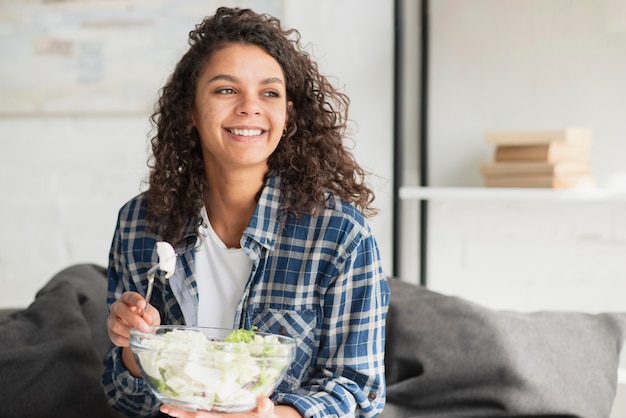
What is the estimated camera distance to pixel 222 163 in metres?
1.51

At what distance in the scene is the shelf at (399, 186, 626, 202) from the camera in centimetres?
203

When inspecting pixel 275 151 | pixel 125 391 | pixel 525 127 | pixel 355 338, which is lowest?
pixel 125 391

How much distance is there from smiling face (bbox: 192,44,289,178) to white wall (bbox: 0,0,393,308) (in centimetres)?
100

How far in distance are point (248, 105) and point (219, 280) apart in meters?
0.32

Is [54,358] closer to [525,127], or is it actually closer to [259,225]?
[259,225]

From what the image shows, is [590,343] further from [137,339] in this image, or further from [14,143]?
[14,143]

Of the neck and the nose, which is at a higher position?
the nose

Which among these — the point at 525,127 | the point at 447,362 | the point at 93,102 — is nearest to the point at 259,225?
the point at 447,362

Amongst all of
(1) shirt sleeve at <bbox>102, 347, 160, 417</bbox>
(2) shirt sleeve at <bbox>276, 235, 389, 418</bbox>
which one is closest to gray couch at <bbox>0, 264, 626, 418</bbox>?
(1) shirt sleeve at <bbox>102, 347, 160, 417</bbox>

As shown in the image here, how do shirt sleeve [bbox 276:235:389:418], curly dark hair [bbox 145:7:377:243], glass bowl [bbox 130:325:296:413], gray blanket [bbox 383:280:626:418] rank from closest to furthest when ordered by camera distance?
1. glass bowl [bbox 130:325:296:413]
2. shirt sleeve [bbox 276:235:389:418]
3. curly dark hair [bbox 145:7:377:243]
4. gray blanket [bbox 383:280:626:418]

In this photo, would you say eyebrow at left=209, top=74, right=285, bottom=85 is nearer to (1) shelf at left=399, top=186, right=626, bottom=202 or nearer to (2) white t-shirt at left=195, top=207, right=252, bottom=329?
(2) white t-shirt at left=195, top=207, right=252, bottom=329

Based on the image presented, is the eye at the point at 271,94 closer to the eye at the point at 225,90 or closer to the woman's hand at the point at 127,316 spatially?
the eye at the point at 225,90

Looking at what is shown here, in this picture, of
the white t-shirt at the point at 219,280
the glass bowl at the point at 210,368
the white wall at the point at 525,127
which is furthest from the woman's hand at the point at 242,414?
the white wall at the point at 525,127

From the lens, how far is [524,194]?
205 cm
